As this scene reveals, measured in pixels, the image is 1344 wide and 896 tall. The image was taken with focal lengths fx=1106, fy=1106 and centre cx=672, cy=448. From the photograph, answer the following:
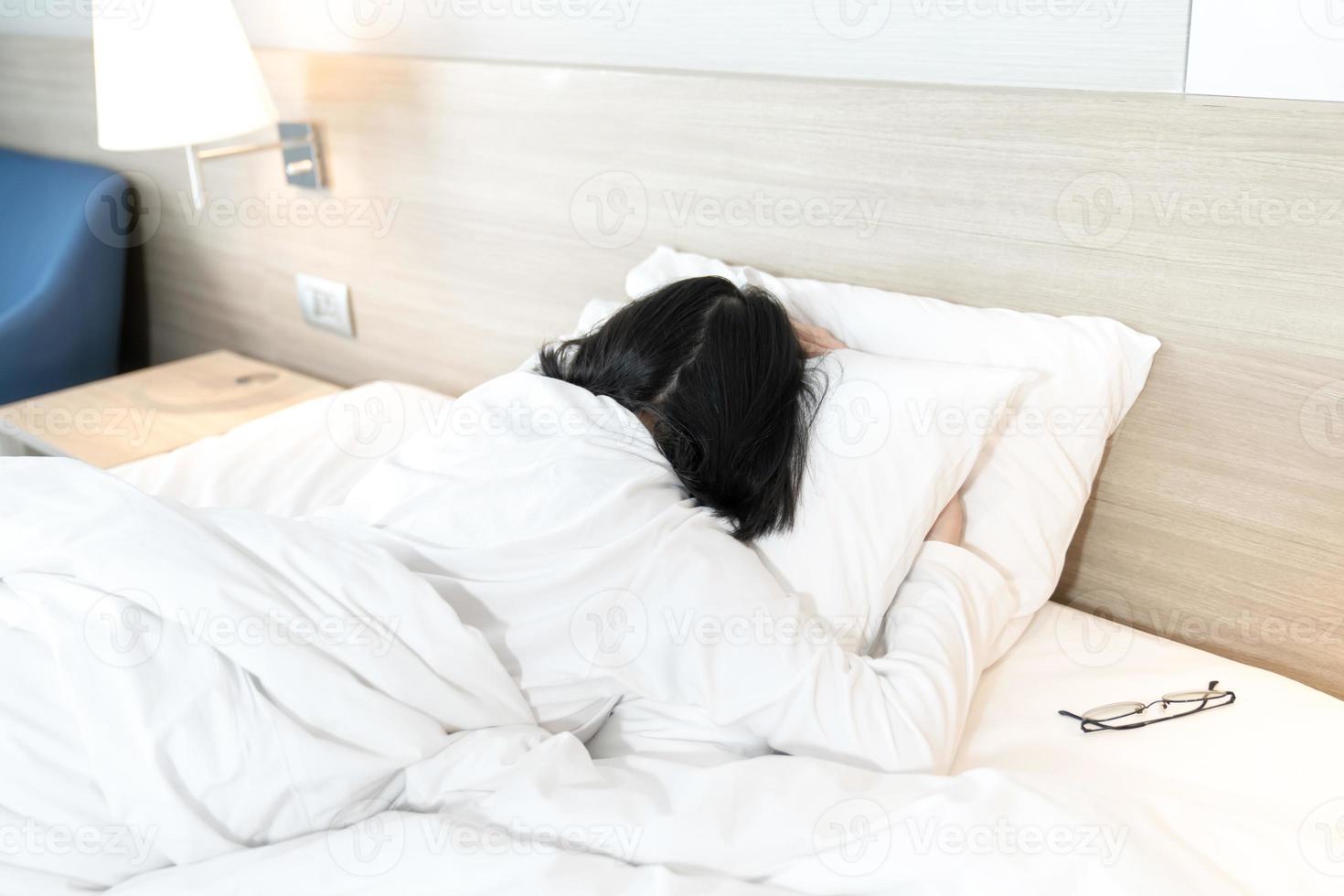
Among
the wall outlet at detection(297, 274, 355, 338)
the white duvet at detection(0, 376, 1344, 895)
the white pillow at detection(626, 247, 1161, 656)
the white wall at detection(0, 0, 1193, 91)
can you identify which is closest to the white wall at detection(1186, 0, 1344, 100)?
the white wall at detection(0, 0, 1193, 91)

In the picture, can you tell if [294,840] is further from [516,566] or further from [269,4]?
[269,4]

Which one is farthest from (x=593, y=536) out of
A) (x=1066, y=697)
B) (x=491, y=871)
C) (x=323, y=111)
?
(x=323, y=111)

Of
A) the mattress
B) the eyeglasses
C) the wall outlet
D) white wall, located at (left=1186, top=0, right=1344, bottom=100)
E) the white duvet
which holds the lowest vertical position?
the mattress

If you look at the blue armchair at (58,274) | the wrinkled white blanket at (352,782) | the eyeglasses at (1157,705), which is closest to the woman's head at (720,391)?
the wrinkled white blanket at (352,782)

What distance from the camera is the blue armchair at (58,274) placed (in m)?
2.03

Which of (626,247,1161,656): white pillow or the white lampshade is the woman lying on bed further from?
the white lampshade

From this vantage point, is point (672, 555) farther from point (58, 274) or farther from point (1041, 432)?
point (58, 274)

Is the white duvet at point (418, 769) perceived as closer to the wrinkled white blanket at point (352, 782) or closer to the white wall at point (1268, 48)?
the wrinkled white blanket at point (352, 782)

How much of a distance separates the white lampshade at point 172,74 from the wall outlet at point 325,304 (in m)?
0.36

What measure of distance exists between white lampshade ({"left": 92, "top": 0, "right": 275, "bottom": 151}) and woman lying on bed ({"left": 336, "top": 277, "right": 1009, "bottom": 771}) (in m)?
0.80

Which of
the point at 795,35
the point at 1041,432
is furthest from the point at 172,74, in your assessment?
the point at 1041,432

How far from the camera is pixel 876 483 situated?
107 cm

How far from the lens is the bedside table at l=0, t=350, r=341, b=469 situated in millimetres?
1658

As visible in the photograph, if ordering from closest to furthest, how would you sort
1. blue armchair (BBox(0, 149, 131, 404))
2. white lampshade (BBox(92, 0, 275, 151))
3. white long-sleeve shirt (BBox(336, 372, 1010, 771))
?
1. white long-sleeve shirt (BBox(336, 372, 1010, 771))
2. white lampshade (BBox(92, 0, 275, 151))
3. blue armchair (BBox(0, 149, 131, 404))
